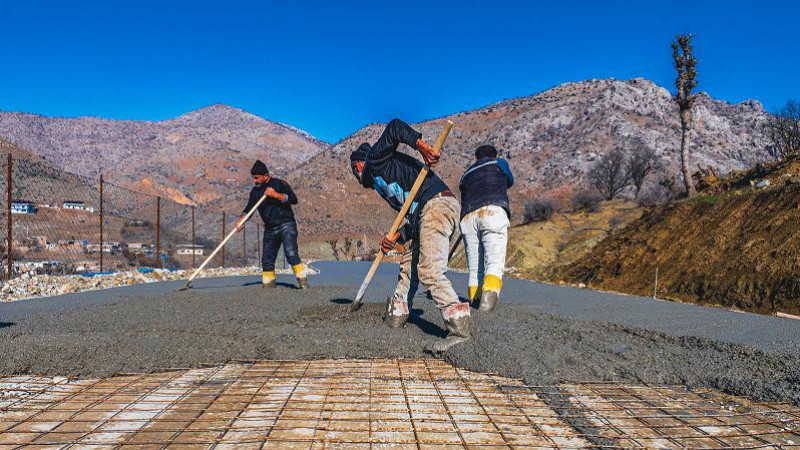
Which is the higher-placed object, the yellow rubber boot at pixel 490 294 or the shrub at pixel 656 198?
the shrub at pixel 656 198

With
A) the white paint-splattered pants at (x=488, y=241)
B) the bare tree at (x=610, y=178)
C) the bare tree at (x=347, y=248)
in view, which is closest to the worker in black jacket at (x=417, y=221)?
the white paint-splattered pants at (x=488, y=241)

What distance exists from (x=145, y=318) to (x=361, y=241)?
3539 centimetres

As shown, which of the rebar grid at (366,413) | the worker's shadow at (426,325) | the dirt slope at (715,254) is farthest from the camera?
the dirt slope at (715,254)

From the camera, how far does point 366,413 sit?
8.68 feet

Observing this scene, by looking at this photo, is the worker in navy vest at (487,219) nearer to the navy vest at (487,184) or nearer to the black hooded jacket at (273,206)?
the navy vest at (487,184)

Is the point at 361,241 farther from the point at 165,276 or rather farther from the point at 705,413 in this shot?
the point at 705,413

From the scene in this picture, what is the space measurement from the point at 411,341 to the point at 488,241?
2.20m

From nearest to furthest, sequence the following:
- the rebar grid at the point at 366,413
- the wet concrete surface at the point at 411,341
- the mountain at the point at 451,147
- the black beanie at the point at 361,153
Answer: the rebar grid at the point at 366,413, the wet concrete surface at the point at 411,341, the black beanie at the point at 361,153, the mountain at the point at 451,147

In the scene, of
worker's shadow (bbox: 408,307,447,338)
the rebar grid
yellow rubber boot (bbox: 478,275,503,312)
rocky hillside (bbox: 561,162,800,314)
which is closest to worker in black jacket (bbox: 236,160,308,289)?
worker's shadow (bbox: 408,307,447,338)

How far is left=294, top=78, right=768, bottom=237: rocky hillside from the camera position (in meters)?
56.8

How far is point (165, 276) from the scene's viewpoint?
39.8ft

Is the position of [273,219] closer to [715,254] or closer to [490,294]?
[490,294]

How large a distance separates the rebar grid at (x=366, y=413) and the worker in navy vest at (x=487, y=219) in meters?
2.66

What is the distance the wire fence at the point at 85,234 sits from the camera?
45.6 ft
